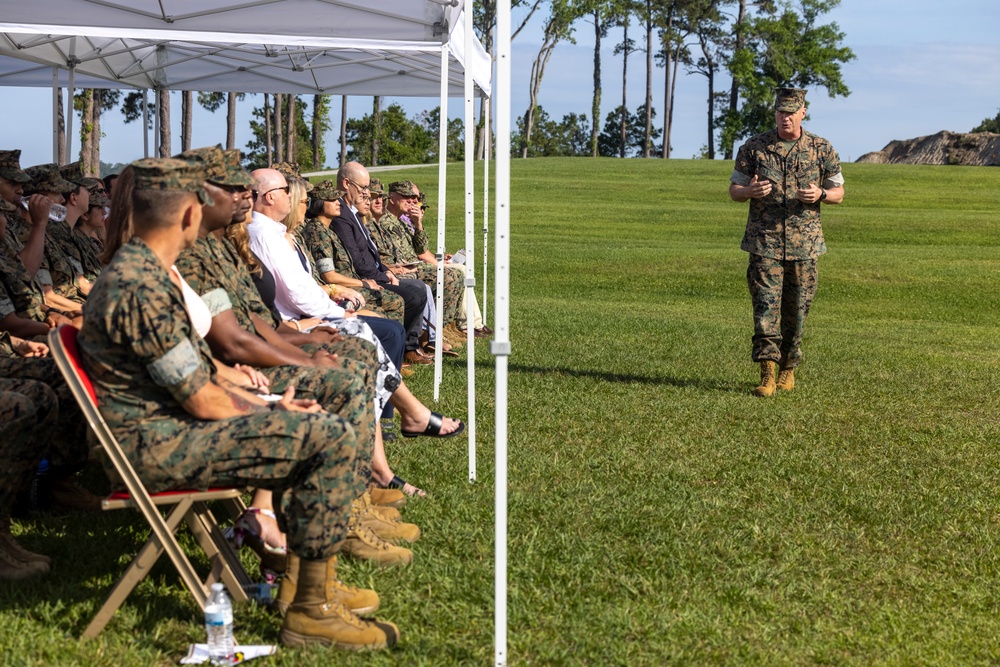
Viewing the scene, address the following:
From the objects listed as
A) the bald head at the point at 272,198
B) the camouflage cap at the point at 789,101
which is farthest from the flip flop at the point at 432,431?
the camouflage cap at the point at 789,101

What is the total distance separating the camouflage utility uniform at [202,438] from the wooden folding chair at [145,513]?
0.17ft

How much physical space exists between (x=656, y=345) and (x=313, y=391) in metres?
7.60

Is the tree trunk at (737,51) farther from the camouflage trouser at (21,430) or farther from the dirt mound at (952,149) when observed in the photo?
the camouflage trouser at (21,430)

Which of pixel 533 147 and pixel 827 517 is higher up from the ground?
pixel 533 147

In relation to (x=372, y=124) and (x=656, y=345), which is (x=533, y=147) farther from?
(x=656, y=345)

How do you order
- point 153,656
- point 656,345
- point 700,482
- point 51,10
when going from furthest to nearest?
point 656,345
point 51,10
point 700,482
point 153,656

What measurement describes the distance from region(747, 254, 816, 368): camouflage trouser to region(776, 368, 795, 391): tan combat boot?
9cm

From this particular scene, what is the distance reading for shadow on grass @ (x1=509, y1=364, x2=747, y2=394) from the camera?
9.02m

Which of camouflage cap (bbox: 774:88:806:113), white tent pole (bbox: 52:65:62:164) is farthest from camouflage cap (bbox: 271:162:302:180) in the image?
Result: white tent pole (bbox: 52:65:62:164)

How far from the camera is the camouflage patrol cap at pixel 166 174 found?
3494mm

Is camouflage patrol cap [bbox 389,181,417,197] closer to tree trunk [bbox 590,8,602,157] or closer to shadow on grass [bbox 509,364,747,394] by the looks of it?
shadow on grass [bbox 509,364,747,394]

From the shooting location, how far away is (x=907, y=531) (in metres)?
5.16

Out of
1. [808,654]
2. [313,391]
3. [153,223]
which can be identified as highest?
[153,223]

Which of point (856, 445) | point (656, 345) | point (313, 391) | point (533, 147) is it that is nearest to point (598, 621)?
point (313, 391)
